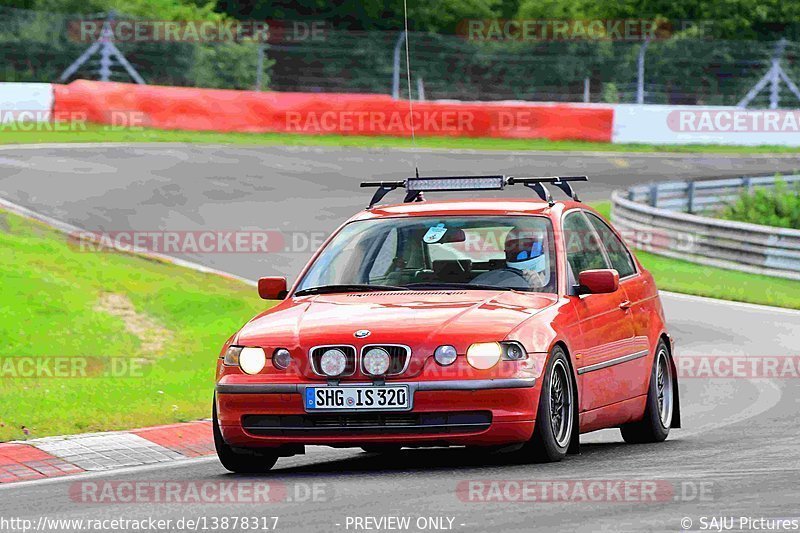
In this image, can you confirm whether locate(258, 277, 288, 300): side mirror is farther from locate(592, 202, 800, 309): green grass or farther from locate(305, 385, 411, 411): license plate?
locate(592, 202, 800, 309): green grass

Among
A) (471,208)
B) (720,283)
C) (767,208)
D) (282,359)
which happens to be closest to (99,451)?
(282,359)

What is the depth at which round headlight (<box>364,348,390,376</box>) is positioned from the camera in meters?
8.66

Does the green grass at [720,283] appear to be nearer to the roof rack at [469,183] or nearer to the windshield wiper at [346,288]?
the roof rack at [469,183]

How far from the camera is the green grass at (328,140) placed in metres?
35.4

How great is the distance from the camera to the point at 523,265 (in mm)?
9797

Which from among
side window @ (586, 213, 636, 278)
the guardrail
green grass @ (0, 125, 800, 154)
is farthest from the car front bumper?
green grass @ (0, 125, 800, 154)

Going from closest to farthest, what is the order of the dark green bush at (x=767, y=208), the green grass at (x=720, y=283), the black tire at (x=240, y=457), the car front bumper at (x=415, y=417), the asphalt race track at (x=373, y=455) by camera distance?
the asphalt race track at (x=373, y=455), the car front bumper at (x=415, y=417), the black tire at (x=240, y=457), the green grass at (x=720, y=283), the dark green bush at (x=767, y=208)

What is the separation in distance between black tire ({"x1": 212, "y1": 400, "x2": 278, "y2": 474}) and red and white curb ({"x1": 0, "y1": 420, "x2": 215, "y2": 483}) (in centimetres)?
97

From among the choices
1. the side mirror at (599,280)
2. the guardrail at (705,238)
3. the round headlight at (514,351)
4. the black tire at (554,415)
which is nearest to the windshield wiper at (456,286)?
the side mirror at (599,280)

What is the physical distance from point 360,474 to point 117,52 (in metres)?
33.4

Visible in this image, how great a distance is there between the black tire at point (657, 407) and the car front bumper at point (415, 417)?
214cm

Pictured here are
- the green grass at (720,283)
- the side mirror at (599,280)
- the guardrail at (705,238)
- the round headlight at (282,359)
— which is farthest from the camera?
the guardrail at (705,238)

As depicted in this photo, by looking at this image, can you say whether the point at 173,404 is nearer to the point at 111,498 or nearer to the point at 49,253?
the point at 111,498

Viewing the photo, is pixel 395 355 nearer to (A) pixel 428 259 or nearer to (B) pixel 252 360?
(B) pixel 252 360
